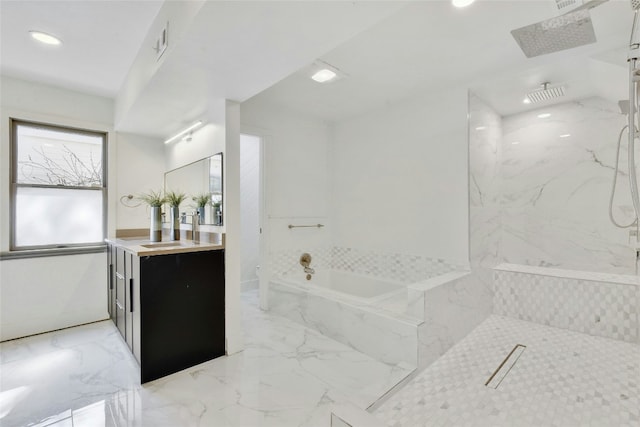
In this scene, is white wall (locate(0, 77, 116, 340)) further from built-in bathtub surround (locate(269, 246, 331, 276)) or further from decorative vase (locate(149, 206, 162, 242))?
built-in bathtub surround (locate(269, 246, 331, 276))

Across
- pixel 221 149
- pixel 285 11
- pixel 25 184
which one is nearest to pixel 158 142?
pixel 25 184

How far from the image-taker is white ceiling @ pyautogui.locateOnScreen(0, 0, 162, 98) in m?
1.80

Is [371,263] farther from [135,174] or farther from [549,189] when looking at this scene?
[135,174]

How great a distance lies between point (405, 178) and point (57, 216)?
12.4 ft

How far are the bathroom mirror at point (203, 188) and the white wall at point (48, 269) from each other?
931 mm

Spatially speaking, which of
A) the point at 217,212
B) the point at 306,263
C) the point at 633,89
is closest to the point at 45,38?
the point at 217,212

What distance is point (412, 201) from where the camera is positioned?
3.13 metres

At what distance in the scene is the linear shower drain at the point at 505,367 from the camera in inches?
58.4

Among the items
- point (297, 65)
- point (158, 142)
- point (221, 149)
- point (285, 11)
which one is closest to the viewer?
point (285, 11)

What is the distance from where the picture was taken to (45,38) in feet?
6.82

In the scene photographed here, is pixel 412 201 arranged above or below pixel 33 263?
above

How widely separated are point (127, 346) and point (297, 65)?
2.69m

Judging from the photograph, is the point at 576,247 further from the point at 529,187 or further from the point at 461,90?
the point at 461,90

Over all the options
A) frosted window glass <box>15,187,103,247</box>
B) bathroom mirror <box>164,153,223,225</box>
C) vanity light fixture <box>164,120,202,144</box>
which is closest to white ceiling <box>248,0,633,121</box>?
vanity light fixture <box>164,120,202,144</box>
